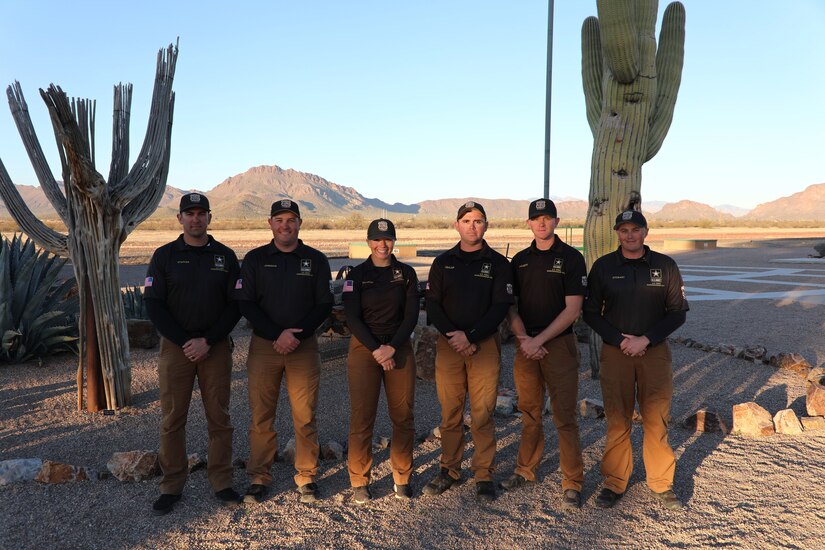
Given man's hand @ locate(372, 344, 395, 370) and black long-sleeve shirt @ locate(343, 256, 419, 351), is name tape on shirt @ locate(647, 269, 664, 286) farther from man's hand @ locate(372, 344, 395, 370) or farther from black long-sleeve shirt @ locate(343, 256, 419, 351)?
man's hand @ locate(372, 344, 395, 370)

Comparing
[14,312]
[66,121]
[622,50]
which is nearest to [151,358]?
[14,312]

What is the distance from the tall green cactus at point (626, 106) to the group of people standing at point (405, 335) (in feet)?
9.66

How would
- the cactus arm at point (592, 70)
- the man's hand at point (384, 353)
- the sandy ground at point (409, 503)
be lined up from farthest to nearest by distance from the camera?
1. the cactus arm at point (592, 70)
2. the man's hand at point (384, 353)
3. the sandy ground at point (409, 503)

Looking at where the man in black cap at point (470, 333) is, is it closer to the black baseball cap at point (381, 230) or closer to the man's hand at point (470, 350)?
the man's hand at point (470, 350)

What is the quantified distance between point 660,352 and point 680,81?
4.51 meters

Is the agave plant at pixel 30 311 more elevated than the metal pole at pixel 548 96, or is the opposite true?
the metal pole at pixel 548 96

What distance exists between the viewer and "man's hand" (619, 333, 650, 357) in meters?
3.89

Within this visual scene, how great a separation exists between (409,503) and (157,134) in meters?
4.24

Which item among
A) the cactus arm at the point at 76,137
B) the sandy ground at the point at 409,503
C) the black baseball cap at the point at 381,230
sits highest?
the cactus arm at the point at 76,137

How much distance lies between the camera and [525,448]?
14.1 ft

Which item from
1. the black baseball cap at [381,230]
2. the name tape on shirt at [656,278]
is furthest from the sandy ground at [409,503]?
the black baseball cap at [381,230]

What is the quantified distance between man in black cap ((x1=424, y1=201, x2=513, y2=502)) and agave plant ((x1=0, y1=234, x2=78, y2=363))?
516cm

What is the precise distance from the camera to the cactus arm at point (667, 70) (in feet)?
23.1

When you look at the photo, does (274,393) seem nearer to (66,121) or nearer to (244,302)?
(244,302)
